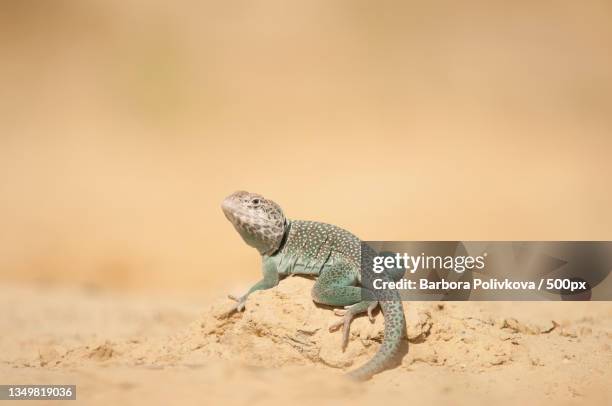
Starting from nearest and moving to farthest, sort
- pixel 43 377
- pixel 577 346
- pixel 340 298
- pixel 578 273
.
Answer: pixel 43 377, pixel 340 298, pixel 577 346, pixel 578 273

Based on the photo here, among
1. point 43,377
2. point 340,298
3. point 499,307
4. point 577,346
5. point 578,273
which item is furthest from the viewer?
point 578,273

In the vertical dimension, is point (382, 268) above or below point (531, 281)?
above

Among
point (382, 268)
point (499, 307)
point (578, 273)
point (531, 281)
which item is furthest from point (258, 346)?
point (578, 273)

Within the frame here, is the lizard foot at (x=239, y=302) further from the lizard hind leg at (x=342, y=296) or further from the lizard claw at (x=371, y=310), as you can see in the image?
the lizard claw at (x=371, y=310)

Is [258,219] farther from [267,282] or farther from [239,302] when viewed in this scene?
[239,302]

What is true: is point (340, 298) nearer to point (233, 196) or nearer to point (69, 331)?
point (233, 196)

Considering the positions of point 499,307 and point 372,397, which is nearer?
point 372,397

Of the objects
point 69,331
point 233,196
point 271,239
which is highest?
point 233,196

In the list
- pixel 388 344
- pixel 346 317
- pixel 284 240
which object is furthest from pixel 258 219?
pixel 388 344
